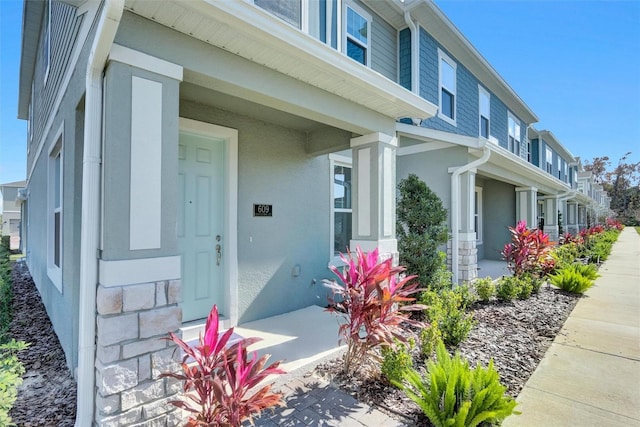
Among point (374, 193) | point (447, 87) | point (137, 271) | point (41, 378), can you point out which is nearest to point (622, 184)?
point (447, 87)

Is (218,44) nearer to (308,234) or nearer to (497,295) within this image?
(308,234)

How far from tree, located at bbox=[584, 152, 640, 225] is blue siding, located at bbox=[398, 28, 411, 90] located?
48367mm

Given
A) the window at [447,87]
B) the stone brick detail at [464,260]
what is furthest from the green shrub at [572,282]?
the window at [447,87]

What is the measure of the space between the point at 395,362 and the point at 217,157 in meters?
3.32

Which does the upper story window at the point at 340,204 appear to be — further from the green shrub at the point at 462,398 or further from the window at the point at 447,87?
the green shrub at the point at 462,398

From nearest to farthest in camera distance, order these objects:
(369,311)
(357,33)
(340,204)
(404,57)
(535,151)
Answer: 1. (369,311)
2. (357,33)
3. (340,204)
4. (404,57)
5. (535,151)

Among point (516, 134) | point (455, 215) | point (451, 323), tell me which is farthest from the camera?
point (516, 134)

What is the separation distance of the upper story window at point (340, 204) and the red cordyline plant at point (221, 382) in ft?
12.1

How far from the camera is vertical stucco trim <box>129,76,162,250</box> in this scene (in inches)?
86.0

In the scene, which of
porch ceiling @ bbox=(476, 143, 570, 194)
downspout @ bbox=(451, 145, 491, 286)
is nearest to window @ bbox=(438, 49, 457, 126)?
porch ceiling @ bbox=(476, 143, 570, 194)

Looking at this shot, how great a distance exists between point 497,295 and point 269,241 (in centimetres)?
421

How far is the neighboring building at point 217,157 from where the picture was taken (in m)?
2.14

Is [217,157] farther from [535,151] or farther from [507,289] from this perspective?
[535,151]

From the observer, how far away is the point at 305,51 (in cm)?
290
